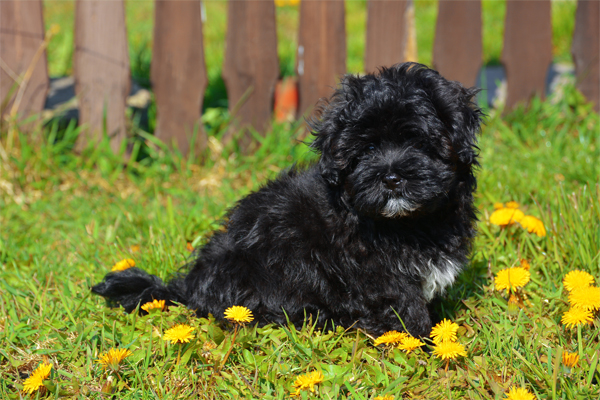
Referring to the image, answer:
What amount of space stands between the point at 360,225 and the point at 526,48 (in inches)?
128

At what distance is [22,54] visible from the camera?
4262mm

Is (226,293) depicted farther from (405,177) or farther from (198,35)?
(198,35)

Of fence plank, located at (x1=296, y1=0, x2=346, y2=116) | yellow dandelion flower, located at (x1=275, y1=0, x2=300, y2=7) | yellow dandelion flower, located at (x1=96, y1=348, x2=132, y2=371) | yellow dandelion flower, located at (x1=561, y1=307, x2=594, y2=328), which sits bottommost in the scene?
yellow dandelion flower, located at (x1=96, y1=348, x2=132, y2=371)

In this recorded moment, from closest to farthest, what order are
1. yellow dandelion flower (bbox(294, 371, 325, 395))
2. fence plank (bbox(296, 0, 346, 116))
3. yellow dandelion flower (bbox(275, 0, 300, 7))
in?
1. yellow dandelion flower (bbox(294, 371, 325, 395))
2. fence plank (bbox(296, 0, 346, 116))
3. yellow dandelion flower (bbox(275, 0, 300, 7))

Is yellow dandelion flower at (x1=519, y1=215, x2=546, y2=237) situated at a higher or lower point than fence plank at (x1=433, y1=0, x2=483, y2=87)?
lower

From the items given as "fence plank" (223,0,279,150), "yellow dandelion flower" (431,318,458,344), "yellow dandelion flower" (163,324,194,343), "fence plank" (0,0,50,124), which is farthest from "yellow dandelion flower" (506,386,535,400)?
"fence plank" (0,0,50,124)

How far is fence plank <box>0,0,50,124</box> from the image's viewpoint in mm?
4195

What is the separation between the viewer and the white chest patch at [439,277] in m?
2.40

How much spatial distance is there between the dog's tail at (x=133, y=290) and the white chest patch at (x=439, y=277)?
121 centimetres

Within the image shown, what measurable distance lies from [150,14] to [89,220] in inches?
213

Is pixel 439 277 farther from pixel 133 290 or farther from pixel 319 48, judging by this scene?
pixel 319 48

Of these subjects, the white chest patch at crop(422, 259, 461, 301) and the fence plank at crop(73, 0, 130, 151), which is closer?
the white chest patch at crop(422, 259, 461, 301)

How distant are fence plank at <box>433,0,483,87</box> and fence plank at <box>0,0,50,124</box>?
323cm

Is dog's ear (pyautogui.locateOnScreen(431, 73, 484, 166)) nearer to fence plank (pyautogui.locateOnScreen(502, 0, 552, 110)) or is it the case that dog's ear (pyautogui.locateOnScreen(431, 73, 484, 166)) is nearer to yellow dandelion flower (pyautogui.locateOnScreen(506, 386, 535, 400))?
yellow dandelion flower (pyautogui.locateOnScreen(506, 386, 535, 400))
